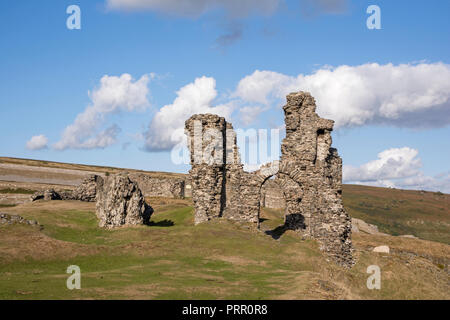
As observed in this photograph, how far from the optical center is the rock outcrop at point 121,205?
106ft

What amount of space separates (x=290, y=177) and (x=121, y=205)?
524 inches

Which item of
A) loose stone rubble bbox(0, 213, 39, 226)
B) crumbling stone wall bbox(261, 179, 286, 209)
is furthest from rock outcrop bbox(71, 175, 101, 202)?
loose stone rubble bbox(0, 213, 39, 226)

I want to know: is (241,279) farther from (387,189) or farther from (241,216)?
(387,189)

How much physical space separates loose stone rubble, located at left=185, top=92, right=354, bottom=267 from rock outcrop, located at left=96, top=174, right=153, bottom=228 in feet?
16.4

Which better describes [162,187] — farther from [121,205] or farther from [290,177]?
[290,177]

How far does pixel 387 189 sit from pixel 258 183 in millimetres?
114544

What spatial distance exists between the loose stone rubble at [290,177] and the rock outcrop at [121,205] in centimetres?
499

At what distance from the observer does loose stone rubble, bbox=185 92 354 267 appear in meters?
29.3

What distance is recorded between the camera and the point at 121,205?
107ft

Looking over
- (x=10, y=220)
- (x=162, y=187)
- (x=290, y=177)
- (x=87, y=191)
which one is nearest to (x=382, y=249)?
(x=290, y=177)

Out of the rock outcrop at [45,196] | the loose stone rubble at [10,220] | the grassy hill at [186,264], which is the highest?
the rock outcrop at [45,196]

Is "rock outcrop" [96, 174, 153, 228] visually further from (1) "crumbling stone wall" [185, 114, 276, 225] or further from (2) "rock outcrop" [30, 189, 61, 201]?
(2) "rock outcrop" [30, 189, 61, 201]

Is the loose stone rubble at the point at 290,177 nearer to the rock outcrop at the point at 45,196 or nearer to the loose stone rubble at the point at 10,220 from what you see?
the loose stone rubble at the point at 10,220

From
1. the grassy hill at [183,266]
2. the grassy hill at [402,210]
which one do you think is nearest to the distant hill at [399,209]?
the grassy hill at [402,210]
